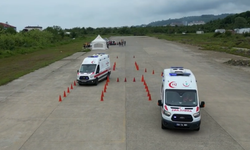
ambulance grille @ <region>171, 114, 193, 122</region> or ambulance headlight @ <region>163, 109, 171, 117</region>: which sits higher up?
ambulance headlight @ <region>163, 109, 171, 117</region>

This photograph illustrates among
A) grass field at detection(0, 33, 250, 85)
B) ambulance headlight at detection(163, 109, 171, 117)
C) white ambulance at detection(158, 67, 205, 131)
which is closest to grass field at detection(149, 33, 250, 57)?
grass field at detection(0, 33, 250, 85)

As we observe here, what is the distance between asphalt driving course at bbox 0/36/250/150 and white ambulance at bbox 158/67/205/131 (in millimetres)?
616

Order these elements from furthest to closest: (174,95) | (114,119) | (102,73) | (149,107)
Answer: (102,73)
(149,107)
(114,119)
(174,95)

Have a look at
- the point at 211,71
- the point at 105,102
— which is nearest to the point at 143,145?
the point at 105,102

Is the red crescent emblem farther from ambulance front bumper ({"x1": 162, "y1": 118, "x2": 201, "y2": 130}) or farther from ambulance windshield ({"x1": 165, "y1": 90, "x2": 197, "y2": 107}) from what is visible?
ambulance front bumper ({"x1": 162, "y1": 118, "x2": 201, "y2": 130})

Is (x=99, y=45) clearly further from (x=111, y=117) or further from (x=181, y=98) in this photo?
(x=181, y=98)

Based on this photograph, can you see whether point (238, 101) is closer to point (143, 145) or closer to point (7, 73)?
point (143, 145)

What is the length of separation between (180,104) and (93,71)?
11.7m

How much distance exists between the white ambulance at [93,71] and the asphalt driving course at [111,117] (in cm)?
66

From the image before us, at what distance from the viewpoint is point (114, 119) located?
13891 mm

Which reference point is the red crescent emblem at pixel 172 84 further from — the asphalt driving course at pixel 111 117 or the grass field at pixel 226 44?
the grass field at pixel 226 44

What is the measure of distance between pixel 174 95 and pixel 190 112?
1.21m

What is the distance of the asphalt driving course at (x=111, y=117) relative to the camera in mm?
11016

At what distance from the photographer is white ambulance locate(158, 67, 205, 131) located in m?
11.5
